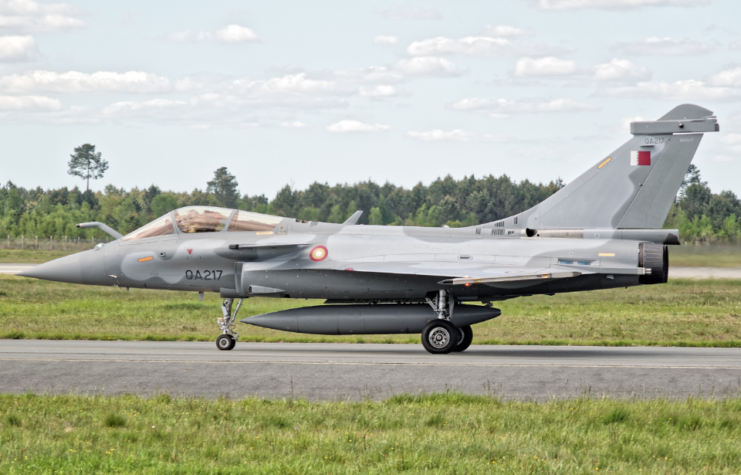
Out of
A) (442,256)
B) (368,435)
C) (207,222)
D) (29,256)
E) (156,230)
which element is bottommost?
(368,435)

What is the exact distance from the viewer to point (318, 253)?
16125mm

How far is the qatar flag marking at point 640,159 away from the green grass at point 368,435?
7.46m

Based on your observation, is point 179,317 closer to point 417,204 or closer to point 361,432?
point 361,432

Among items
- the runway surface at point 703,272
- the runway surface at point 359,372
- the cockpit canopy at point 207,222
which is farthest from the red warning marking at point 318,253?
the runway surface at point 703,272

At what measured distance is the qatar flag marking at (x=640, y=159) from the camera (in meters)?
16.0

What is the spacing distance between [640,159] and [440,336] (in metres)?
5.47

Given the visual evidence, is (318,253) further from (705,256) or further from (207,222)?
(705,256)

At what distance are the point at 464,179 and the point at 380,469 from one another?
75831mm

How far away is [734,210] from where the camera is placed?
5934 centimetres

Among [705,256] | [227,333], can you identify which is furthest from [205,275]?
[705,256]

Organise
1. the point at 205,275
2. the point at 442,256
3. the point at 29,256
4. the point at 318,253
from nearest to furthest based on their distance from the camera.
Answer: the point at 442,256 < the point at 318,253 < the point at 205,275 < the point at 29,256

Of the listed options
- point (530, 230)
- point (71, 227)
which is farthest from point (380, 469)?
point (71, 227)

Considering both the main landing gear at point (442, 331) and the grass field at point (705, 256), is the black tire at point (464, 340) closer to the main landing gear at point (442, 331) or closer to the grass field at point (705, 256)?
the main landing gear at point (442, 331)

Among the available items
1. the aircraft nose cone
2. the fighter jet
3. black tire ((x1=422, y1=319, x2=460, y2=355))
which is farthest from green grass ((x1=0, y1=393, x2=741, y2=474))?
the aircraft nose cone
